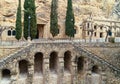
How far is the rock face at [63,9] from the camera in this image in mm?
57062

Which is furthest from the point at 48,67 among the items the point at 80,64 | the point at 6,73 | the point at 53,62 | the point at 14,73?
the point at 6,73

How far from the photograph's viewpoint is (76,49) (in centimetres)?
4659

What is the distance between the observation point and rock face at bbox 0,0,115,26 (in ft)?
187

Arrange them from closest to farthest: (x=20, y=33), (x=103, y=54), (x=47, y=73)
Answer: (x=47, y=73) → (x=103, y=54) → (x=20, y=33)

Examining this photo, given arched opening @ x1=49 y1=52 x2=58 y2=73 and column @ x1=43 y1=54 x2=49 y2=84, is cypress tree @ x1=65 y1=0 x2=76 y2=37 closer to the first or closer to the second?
arched opening @ x1=49 y1=52 x2=58 y2=73

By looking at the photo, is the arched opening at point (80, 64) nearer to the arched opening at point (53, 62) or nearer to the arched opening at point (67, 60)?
the arched opening at point (67, 60)

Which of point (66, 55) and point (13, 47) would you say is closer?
point (13, 47)

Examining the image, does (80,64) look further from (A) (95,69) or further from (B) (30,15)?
(B) (30,15)

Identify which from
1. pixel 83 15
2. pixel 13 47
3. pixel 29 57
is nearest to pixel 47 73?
pixel 29 57

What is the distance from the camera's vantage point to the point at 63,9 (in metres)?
62.9

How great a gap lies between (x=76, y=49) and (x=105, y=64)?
6.08 m

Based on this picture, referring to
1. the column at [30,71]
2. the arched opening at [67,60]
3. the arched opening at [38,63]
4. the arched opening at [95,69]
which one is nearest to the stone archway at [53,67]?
the arched opening at [38,63]

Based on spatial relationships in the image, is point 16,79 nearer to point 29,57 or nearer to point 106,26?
point 29,57

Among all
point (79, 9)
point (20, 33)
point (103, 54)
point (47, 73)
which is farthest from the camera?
point (79, 9)
